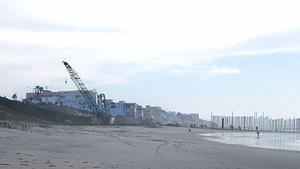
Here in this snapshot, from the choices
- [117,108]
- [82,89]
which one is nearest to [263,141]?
[82,89]

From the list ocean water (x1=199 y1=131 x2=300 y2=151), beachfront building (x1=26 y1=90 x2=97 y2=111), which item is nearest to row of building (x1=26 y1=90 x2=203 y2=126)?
beachfront building (x1=26 y1=90 x2=97 y2=111)

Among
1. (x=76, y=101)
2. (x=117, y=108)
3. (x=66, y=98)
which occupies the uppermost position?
(x=66, y=98)

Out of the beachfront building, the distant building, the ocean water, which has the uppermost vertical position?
the beachfront building

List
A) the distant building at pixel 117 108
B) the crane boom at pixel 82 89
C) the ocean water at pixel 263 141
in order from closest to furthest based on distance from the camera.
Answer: the ocean water at pixel 263 141
the crane boom at pixel 82 89
the distant building at pixel 117 108

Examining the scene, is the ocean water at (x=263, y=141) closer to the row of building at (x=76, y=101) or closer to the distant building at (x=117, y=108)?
the row of building at (x=76, y=101)

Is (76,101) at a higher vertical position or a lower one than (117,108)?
higher

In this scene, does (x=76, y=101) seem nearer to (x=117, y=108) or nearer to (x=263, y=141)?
(x=117, y=108)

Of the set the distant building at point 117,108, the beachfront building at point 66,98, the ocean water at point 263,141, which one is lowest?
the ocean water at point 263,141

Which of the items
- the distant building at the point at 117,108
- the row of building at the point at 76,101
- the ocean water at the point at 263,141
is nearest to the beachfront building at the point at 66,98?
the row of building at the point at 76,101

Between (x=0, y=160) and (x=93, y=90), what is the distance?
328ft

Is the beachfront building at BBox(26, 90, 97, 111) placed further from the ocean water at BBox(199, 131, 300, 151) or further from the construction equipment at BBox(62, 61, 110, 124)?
the ocean water at BBox(199, 131, 300, 151)

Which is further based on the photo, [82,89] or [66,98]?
[66,98]

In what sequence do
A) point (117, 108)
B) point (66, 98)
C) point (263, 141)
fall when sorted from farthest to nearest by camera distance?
point (117, 108)
point (66, 98)
point (263, 141)

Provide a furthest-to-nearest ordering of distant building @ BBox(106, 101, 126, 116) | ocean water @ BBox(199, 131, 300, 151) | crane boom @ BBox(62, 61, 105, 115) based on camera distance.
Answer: distant building @ BBox(106, 101, 126, 116) < crane boom @ BBox(62, 61, 105, 115) < ocean water @ BBox(199, 131, 300, 151)
